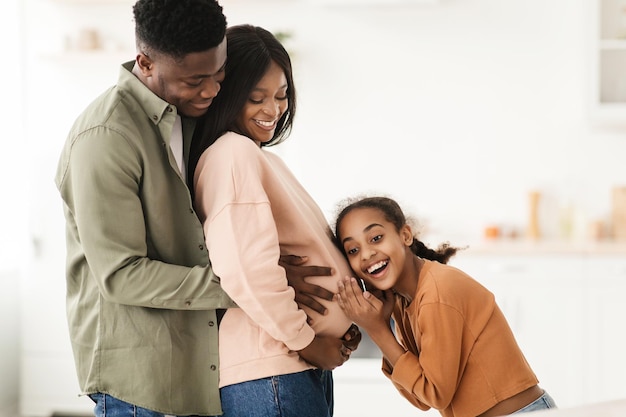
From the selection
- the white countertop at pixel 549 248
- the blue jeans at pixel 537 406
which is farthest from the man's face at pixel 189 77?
the white countertop at pixel 549 248

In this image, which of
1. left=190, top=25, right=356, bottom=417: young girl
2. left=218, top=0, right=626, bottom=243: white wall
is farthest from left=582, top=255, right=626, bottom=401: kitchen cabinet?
left=190, top=25, right=356, bottom=417: young girl

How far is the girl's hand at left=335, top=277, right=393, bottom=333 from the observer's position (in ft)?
5.21

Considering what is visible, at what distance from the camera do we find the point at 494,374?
1642 mm

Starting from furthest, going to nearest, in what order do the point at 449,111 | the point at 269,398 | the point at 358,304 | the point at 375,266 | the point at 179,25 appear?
the point at 449,111 → the point at 375,266 → the point at 358,304 → the point at 269,398 → the point at 179,25

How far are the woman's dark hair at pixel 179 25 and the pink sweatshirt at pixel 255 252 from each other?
0.20 meters

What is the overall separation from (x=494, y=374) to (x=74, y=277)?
0.88 meters

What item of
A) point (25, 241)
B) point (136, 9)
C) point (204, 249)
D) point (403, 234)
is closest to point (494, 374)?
point (403, 234)

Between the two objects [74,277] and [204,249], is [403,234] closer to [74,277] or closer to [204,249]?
[204,249]

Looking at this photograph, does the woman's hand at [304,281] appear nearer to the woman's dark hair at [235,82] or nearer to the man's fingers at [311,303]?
the man's fingers at [311,303]

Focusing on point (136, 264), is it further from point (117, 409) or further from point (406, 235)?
point (406, 235)

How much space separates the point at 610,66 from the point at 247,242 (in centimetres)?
312

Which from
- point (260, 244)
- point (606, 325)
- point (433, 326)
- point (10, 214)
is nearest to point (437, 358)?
point (433, 326)

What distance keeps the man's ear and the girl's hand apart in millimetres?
567

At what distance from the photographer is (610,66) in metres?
3.96
